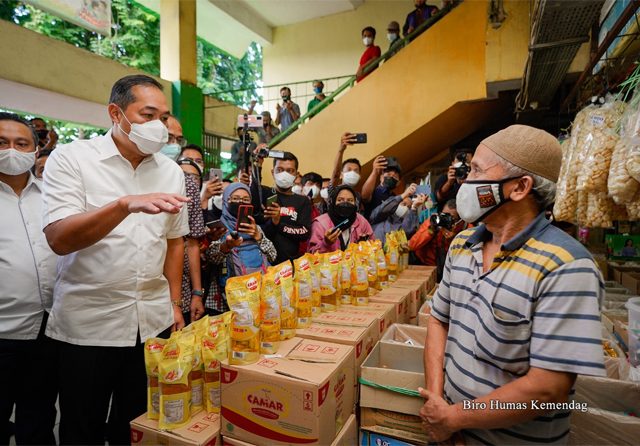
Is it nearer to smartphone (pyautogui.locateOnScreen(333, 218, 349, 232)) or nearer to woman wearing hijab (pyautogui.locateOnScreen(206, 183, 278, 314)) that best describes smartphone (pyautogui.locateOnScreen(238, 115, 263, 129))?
woman wearing hijab (pyautogui.locateOnScreen(206, 183, 278, 314))

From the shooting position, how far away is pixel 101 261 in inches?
48.9

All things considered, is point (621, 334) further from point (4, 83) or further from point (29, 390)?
point (4, 83)

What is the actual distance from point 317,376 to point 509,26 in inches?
206

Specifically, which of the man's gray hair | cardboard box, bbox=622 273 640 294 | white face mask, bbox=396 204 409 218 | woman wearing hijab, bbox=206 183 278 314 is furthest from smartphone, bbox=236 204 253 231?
cardboard box, bbox=622 273 640 294

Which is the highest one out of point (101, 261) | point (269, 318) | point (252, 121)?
point (252, 121)

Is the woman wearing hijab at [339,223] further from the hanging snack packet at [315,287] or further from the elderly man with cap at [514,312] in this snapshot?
the elderly man with cap at [514,312]

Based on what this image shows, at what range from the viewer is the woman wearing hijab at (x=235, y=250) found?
2234 millimetres

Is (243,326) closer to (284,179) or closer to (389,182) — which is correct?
(284,179)

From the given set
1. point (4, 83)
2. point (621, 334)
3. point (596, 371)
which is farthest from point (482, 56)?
point (4, 83)

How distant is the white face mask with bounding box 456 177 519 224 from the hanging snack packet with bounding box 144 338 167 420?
1098mm

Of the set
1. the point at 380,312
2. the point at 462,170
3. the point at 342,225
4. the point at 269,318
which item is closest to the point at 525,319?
the point at 269,318

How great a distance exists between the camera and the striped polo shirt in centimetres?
88

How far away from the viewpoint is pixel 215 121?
26.4 feet

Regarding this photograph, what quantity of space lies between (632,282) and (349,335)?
2576mm
